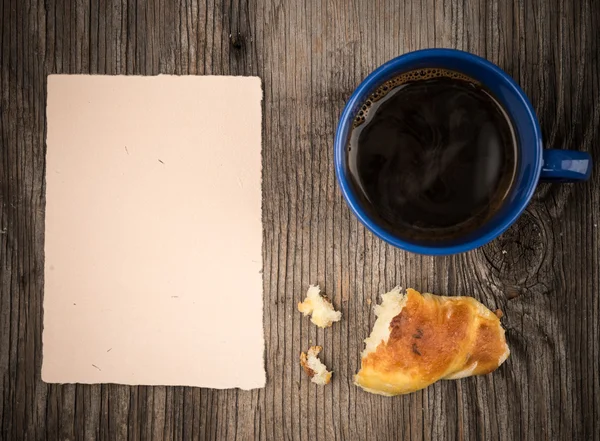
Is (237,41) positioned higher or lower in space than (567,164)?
higher

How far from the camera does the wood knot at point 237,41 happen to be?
2.29 feet

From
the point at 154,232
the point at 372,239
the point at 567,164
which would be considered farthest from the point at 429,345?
the point at 154,232

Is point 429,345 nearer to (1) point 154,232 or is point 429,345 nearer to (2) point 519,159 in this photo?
(2) point 519,159

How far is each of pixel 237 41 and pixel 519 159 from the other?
1.30ft

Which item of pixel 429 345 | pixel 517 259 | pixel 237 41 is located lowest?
pixel 429 345

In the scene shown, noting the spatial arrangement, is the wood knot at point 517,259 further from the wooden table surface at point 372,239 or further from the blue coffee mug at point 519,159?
the blue coffee mug at point 519,159

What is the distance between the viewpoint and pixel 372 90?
574 mm

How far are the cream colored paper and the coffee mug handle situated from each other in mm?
355

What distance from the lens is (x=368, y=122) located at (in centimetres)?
59

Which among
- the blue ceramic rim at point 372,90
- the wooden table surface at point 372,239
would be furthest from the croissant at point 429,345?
the blue ceramic rim at point 372,90

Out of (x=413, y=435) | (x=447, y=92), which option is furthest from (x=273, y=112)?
(x=413, y=435)

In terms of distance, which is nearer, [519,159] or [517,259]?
[519,159]

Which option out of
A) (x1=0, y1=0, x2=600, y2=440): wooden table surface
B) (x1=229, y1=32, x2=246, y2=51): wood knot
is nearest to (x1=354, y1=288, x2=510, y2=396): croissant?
(x1=0, y1=0, x2=600, y2=440): wooden table surface

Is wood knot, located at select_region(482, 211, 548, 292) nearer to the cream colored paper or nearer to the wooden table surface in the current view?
the wooden table surface
